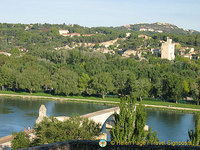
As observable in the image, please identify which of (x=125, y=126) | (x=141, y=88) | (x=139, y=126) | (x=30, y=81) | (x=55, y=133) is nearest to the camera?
(x=55, y=133)

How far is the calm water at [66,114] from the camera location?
26.2m

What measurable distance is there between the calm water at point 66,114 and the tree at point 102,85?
391 cm

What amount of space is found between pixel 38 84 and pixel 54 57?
14.4 meters

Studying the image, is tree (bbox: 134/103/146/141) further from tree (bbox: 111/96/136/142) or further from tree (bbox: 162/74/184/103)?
tree (bbox: 162/74/184/103)

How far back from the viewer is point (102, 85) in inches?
1690

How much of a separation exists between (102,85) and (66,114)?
1125cm

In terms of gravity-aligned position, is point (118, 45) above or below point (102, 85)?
above

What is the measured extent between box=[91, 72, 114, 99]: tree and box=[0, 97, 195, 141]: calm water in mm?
3909

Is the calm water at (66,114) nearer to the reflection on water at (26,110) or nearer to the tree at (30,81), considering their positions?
the reflection on water at (26,110)

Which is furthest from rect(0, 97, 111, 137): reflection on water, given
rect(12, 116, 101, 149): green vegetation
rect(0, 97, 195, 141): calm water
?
rect(12, 116, 101, 149): green vegetation

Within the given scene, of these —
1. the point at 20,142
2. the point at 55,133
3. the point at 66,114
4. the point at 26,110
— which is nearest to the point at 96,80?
the point at 66,114

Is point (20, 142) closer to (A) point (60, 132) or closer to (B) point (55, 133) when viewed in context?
(B) point (55, 133)

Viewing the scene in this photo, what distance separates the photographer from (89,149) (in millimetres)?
10672

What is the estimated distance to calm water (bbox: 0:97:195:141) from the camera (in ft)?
86.1
